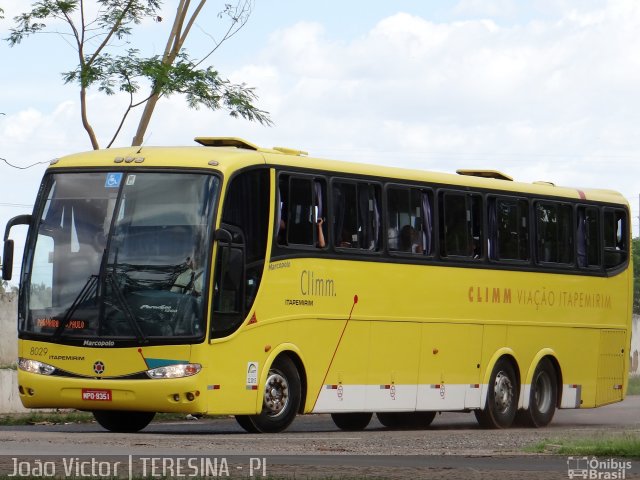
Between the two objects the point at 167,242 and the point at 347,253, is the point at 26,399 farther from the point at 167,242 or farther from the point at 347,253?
the point at 347,253

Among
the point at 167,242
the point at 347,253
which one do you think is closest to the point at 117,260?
the point at 167,242

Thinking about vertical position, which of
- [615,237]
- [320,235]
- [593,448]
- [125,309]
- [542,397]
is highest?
[615,237]

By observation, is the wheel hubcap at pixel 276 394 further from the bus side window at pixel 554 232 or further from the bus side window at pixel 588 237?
the bus side window at pixel 588 237

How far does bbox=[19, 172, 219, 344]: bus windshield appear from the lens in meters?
19.1

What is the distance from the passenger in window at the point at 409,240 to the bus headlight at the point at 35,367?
5.43 metres

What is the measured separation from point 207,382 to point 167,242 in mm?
1672

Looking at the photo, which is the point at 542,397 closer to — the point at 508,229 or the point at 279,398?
the point at 508,229

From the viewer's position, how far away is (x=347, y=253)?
21.6 metres

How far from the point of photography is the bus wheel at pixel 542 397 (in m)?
25.6

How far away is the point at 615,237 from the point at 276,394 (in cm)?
904

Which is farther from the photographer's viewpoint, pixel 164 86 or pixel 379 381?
pixel 164 86

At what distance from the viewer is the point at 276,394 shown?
803 inches

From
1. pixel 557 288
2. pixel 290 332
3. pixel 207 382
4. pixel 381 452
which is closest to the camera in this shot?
pixel 381 452

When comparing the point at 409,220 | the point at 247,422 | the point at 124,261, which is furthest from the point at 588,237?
the point at 124,261
